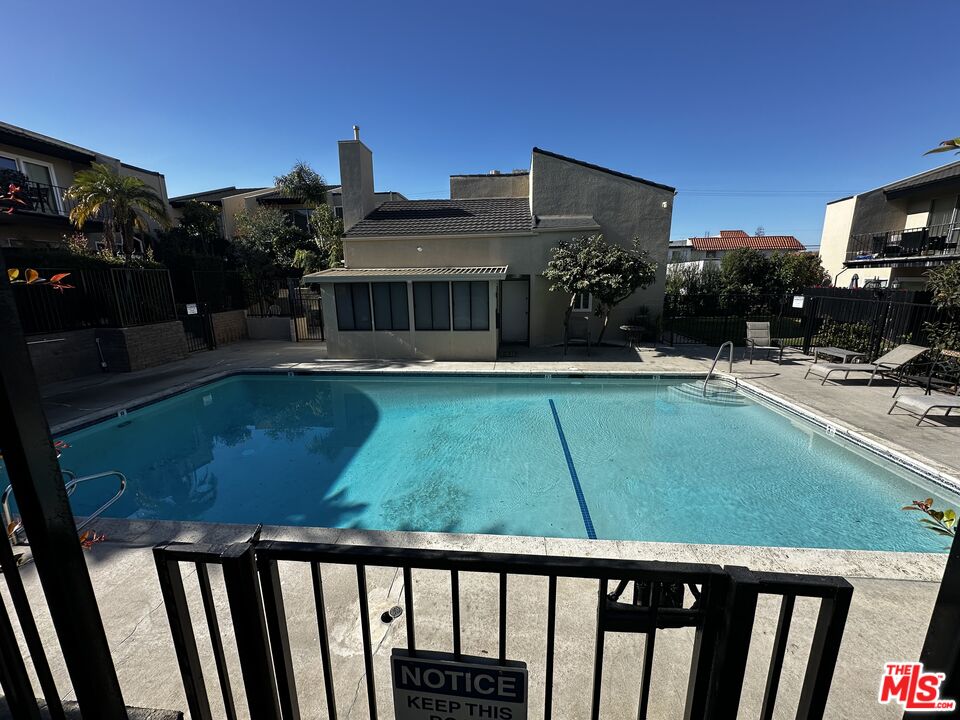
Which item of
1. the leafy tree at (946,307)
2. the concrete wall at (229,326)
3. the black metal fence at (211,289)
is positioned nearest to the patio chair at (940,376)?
the leafy tree at (946,307)

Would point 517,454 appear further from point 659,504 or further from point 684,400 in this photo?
point 684,400

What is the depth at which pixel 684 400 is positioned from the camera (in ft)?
32.0

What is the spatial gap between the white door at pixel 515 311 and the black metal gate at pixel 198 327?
35.4 feet

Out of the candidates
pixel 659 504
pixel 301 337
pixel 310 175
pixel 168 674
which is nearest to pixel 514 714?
pixel 168 674

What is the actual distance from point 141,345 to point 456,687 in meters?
14.4

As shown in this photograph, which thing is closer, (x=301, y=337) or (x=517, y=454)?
(x=517, y=454)

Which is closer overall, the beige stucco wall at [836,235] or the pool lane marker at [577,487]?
the pool lane marker at [577,487]

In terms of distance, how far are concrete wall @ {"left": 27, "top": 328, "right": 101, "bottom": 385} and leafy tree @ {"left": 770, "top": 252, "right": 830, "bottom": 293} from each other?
2794cm

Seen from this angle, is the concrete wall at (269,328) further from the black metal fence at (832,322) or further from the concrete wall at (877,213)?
the concrete wall at (877,213)

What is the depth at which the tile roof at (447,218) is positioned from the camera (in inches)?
569

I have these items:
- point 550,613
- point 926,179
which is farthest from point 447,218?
point 926,179

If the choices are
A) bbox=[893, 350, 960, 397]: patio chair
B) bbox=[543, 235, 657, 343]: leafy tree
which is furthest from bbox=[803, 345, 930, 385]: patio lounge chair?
bbox=[543, 235, 657, 343]: leafy tree

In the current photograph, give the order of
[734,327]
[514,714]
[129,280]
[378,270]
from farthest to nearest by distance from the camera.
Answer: [734,327]
[378,270]
[129,280]
[514,714]

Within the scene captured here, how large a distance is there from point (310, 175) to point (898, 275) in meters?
30.7
